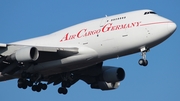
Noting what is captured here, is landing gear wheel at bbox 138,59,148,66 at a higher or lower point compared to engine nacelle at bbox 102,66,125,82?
lower

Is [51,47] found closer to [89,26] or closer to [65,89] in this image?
[89,26]

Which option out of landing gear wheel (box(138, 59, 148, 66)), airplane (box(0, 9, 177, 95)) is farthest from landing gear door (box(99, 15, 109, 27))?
landing gear wheel (box(138, 59, 148, 66))

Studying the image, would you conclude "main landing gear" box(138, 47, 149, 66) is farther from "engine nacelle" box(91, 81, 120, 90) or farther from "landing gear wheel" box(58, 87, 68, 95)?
"landing gear wheel" box(58, 87, 68, 95)

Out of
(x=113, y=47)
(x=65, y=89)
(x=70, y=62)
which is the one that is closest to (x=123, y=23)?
(x=113, y=47)

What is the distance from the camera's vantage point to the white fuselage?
48.9m

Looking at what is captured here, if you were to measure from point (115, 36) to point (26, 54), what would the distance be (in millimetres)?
6910

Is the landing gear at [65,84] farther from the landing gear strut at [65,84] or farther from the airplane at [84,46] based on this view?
the airplane at [84,46]

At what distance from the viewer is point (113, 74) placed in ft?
184

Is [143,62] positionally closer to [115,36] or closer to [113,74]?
[115,36]

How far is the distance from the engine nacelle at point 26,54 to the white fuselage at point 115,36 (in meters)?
2.08

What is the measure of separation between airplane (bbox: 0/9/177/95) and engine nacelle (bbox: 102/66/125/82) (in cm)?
342

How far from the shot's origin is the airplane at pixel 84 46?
49.0 m

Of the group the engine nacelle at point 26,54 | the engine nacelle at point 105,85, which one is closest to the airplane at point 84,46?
the engine nacelle at point 26,54

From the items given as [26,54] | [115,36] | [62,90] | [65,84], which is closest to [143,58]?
[115,36]
